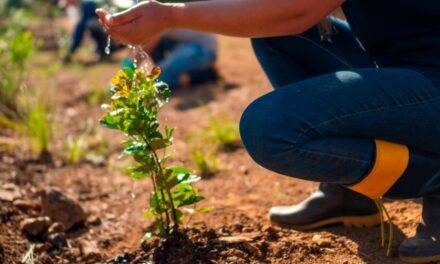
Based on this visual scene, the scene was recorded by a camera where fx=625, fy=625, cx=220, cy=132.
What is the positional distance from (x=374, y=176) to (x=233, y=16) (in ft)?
1.81

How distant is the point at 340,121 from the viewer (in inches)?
62.2

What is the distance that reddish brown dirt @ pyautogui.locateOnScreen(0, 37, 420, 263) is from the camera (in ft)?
5.80

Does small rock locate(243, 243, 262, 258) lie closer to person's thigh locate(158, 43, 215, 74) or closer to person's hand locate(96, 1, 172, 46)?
person's hand locate(96, 1, 172, 46)

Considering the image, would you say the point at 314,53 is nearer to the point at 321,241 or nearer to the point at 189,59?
the point at 321,241

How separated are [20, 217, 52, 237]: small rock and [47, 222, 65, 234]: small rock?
0.07 ft

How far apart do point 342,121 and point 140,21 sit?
56 cm

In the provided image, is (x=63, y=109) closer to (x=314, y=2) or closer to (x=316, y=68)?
(x=316, y=68)

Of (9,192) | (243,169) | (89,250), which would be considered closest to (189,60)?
(243,169)

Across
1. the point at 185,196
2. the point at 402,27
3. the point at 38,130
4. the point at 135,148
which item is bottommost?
the point at 38,130

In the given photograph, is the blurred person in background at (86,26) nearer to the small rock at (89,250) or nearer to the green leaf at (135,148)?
the small rock at (89,250)

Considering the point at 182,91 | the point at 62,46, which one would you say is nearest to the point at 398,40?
the point at 182,91

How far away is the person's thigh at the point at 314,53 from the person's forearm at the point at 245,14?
1.34 feet

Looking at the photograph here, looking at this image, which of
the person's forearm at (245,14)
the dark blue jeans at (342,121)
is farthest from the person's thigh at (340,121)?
the person's forearm at (245,14)

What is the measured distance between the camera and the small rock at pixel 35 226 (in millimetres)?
2082
